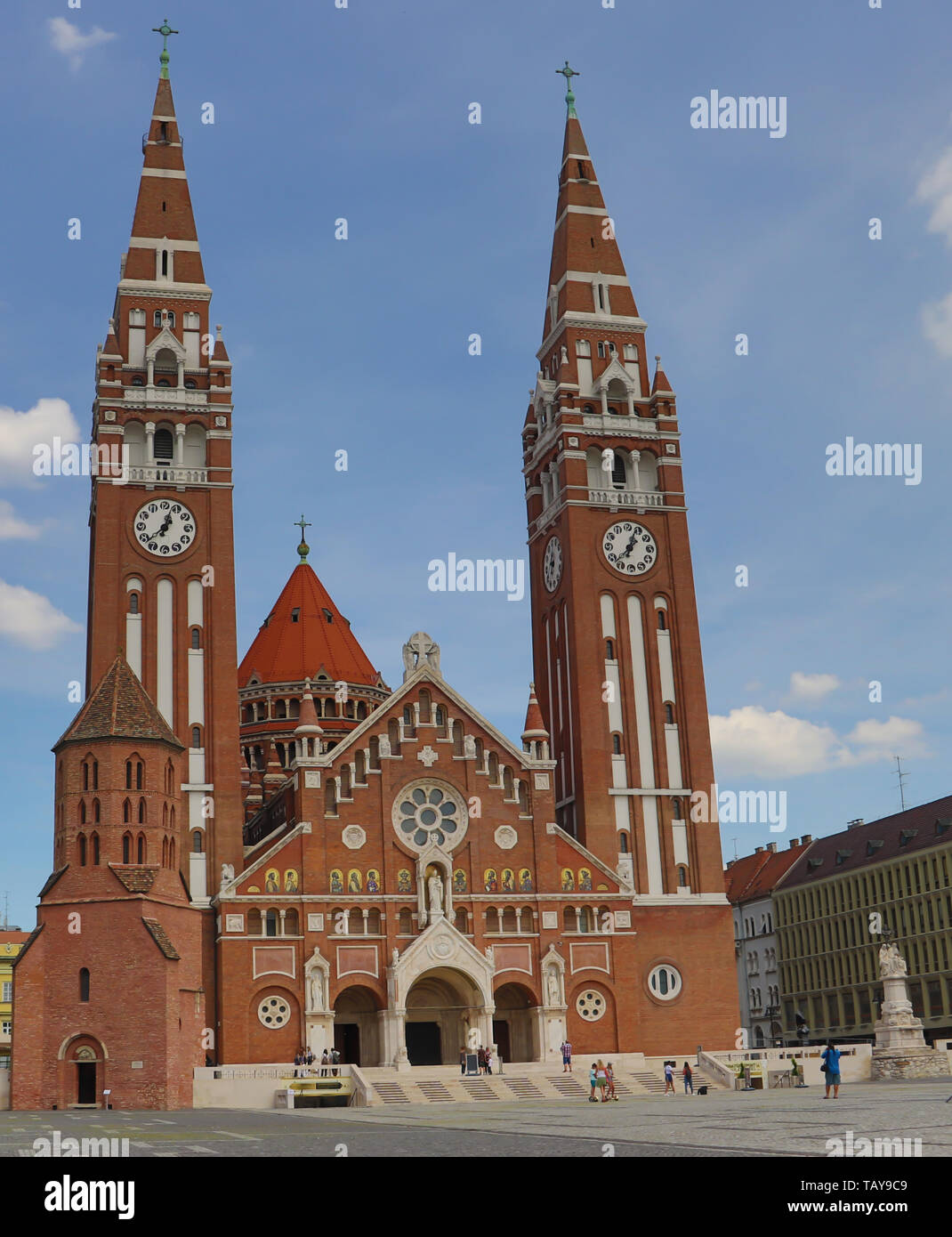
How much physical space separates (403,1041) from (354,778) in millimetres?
12391

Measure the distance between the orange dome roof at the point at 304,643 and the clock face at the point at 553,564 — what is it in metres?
18.8

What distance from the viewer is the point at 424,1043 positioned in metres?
69.4

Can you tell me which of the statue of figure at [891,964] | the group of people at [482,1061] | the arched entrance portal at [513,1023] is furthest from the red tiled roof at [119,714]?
the statue of figure at [891,964]

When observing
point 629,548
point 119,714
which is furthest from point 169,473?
point 629,548

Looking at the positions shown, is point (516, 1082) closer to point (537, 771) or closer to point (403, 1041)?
point (403, 1041)

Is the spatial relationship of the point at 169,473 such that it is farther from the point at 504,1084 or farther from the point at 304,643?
the point at 504,1084

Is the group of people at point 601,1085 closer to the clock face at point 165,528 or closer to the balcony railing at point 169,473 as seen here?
the clock face at point 165,528

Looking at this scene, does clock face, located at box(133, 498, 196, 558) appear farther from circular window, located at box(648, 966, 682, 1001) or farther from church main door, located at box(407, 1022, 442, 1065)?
circular window, located at box(648, 966, 682, 1001)

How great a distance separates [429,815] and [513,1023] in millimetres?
10841

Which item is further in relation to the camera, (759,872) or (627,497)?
(759,872)

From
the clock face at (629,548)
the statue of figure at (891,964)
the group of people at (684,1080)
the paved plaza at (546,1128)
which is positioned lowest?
the group of people at (684,1080)

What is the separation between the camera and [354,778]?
69.7 meters

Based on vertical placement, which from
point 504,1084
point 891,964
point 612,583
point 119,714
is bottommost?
point 504,1084

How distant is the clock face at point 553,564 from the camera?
79.7 metres
